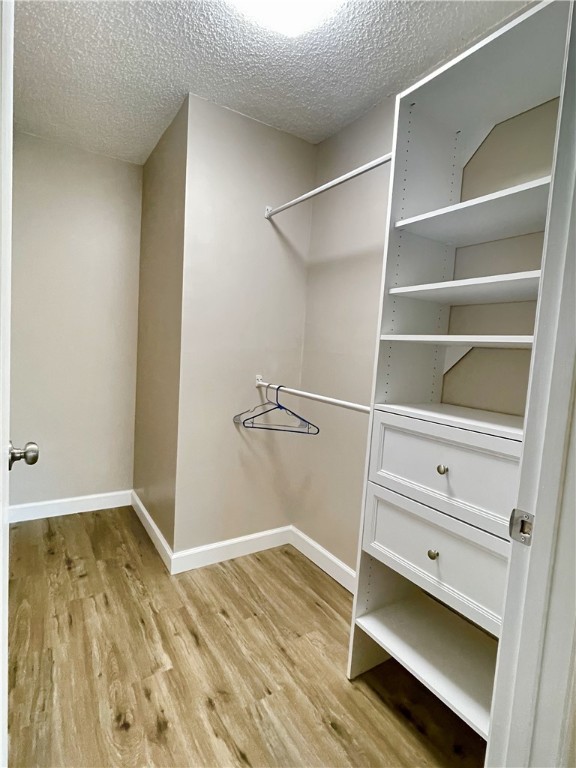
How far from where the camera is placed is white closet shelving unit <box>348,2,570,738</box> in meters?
1.09

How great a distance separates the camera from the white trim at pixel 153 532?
2.23 meters

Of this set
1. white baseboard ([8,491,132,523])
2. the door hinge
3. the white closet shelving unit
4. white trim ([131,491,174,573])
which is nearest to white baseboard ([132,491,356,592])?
white trim ([131,491,174,573])

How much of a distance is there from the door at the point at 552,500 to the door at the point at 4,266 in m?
0.87

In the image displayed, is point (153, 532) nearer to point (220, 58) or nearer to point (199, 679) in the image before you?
point (199, 679)

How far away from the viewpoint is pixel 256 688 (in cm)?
148

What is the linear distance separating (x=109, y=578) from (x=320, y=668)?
1.24m

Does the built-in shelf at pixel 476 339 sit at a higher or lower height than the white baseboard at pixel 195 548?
higher

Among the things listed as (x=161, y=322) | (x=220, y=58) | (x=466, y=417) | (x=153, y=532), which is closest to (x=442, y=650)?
(x=466, y=417)

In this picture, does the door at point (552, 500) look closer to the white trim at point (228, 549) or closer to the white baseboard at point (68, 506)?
the white trim at point (228, 549)

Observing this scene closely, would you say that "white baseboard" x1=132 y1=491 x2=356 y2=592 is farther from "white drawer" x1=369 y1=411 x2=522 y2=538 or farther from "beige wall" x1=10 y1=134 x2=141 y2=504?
"white drawer" x1=369 y1=411 x2=522 y2=538

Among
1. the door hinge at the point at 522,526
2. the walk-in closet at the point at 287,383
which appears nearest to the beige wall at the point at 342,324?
the walk-in closet at the point at 287,383

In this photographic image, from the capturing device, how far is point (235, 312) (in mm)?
2244

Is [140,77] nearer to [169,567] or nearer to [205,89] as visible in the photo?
[205,89]

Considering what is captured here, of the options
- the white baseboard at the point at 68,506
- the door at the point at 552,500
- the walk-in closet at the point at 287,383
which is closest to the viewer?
the door at the point at 552,500
